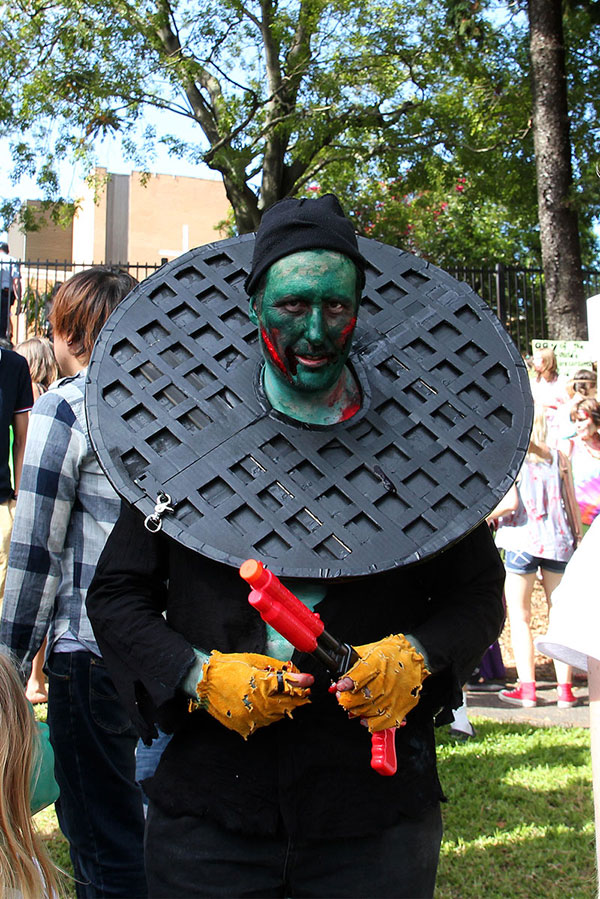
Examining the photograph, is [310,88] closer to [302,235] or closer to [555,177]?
[555,177]

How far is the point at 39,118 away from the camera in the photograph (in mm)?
12734

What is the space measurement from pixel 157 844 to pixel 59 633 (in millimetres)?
890

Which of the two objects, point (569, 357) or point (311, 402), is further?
point (569, 357)

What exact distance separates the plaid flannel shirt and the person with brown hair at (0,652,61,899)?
521 mm

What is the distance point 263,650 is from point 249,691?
0.64ft

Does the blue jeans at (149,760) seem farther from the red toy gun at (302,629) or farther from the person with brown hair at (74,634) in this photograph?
the red toy gun at (302,629)

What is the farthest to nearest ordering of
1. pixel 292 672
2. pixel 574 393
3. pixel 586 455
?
pixel 574 393 → pixel 586 455 → pixel 292 672

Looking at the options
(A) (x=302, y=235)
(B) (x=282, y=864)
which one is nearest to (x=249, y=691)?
(B) (x=282, y=864)

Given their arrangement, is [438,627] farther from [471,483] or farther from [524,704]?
[524,704]

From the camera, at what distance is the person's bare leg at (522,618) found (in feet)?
18.0

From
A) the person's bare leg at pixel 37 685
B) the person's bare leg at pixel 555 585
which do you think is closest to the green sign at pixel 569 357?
the person's bare leg at pixel 555 585

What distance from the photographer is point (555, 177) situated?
909cm

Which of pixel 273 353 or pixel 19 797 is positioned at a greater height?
pixel 273 353

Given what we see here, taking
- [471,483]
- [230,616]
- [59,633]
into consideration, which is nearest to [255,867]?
[230,616]
